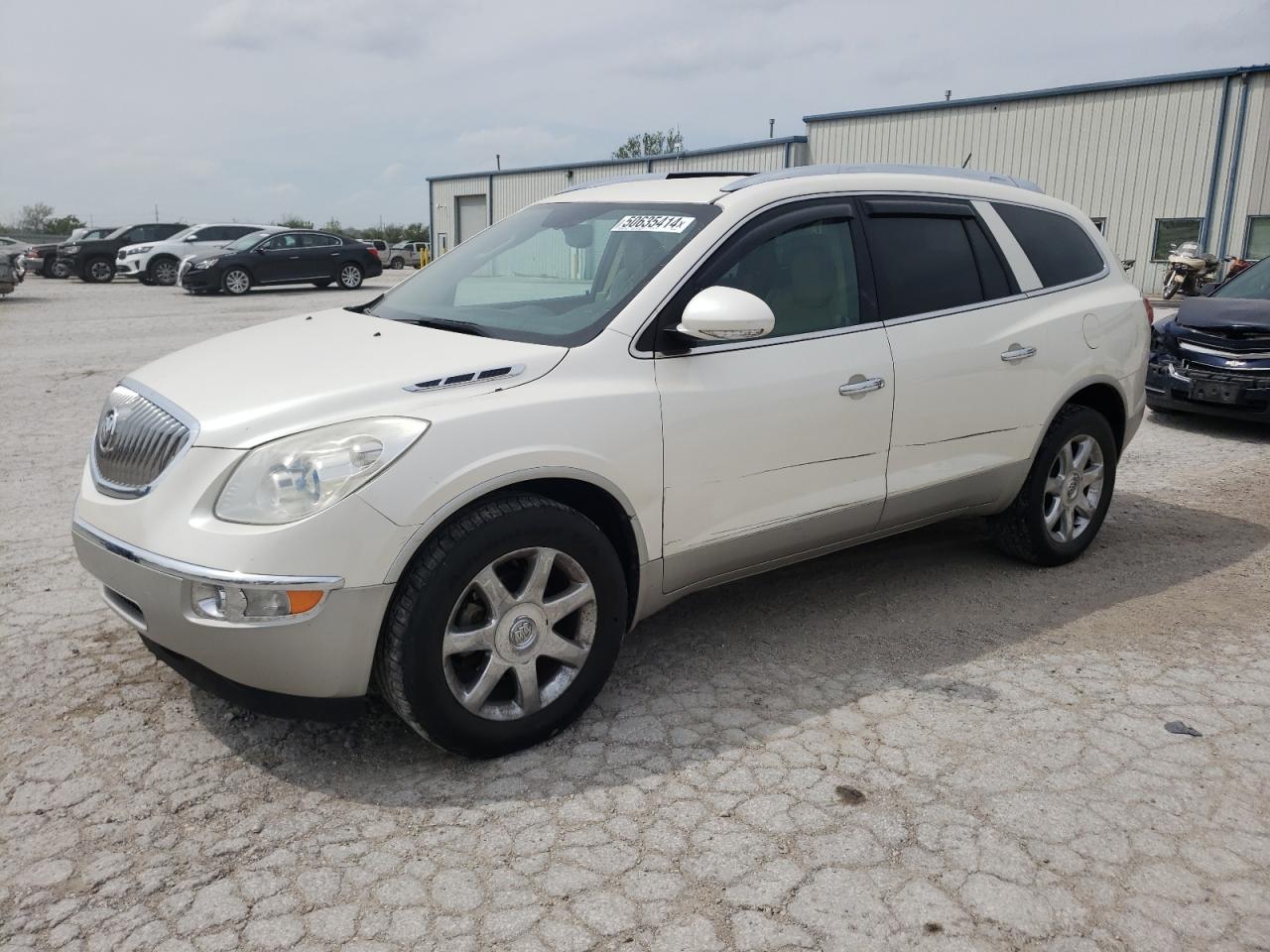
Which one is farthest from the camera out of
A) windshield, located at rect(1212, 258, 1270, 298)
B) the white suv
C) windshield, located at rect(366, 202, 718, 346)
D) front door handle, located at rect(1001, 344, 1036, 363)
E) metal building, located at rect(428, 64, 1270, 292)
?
metal building, located at rect(428, 64, 1270, 292)

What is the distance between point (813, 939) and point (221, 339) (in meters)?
3.02

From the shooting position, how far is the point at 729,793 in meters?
3.14

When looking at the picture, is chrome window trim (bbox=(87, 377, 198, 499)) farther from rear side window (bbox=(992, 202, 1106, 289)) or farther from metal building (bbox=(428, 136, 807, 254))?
metal building (bbox=(428, 136, 807, 254))

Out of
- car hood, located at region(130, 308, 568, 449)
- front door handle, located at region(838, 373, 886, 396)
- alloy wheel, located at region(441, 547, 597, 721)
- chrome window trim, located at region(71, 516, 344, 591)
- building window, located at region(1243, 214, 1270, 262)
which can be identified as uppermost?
building window, located at region(1243, 214, 1270, 262)

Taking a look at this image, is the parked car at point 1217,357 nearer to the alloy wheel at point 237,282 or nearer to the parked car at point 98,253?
the alloy wheel at point 237,282

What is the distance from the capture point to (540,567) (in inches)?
128

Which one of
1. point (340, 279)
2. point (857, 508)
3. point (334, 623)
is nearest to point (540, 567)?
point (334, 623)

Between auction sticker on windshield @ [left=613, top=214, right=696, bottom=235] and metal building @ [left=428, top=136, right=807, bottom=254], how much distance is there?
23.7 meters

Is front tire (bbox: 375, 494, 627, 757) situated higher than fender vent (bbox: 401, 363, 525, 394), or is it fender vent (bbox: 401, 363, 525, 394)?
fender vent (bbox: 401, 363, 525, 394)

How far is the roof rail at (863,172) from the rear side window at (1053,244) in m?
0.18

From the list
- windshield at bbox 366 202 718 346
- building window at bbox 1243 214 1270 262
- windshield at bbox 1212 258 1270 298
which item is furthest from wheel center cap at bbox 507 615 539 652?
building window at bbox 1243 214 1270 262

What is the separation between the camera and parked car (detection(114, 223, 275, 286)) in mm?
27328

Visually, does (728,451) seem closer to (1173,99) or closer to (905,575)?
(905,575)

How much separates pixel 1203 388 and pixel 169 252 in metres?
25.7
